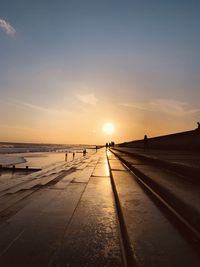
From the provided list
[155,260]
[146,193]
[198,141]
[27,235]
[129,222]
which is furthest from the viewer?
[198,141]

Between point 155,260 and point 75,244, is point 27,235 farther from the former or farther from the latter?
point 155,260

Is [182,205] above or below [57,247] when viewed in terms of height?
above

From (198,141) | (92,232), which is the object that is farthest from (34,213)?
(198,141)

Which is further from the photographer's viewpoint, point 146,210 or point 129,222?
point 146,210

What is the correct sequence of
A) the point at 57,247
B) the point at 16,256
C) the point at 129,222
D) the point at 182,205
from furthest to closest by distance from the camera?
the point at 182,205 < the point at 129,222 < the point at 57,247 < the point at 16,256

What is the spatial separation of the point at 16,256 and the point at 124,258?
57.3 inches

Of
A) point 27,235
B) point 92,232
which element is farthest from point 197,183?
point 27,235

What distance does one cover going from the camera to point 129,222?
4.17 meters

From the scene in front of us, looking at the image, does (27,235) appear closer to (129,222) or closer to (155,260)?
(129,222)

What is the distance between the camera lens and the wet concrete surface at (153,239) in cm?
280

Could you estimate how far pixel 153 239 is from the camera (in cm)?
345

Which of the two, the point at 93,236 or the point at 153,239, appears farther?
the point at 93,236

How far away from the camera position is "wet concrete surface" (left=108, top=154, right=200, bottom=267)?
280 cm

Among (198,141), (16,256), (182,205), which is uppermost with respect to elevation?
(198,141)
